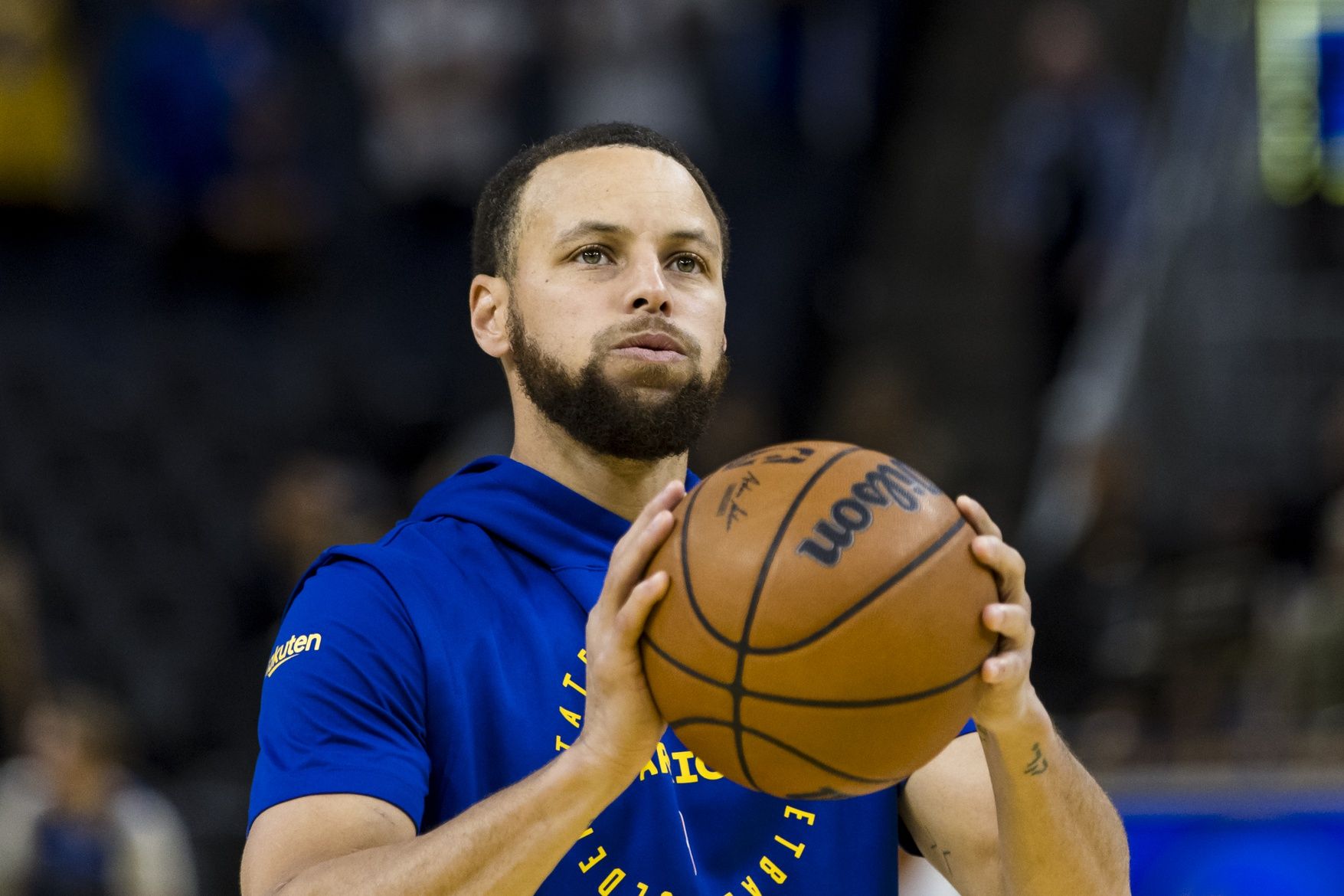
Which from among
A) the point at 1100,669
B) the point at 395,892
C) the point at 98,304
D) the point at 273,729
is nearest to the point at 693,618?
the point at 395,892

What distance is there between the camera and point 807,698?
2.74m

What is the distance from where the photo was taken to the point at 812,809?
3.35 meters

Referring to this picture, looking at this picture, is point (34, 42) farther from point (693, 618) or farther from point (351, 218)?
point (693, 618)

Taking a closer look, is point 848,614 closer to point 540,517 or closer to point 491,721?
point 491,721

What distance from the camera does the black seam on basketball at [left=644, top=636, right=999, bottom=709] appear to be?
274 centimetres

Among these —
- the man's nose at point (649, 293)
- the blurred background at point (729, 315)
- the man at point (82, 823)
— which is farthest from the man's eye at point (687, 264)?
the man at point (82, 823)

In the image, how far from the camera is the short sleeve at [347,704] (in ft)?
9.77

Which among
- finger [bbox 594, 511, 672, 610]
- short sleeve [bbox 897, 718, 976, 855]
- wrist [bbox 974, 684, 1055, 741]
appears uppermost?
finger [bbox 594, 511, 672, 610]

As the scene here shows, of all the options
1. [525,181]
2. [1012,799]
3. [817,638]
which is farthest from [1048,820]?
[525,181]

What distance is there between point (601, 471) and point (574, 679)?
1.62 ft

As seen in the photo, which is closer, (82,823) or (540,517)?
(540,517)

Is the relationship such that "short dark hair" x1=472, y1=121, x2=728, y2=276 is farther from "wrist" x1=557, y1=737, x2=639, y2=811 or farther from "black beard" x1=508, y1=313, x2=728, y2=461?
"wrist" x1=557, y1=737, x2=639, y2=811

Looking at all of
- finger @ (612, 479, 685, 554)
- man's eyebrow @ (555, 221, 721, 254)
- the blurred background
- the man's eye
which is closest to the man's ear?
man's eyebrow @ (555, 221, 721, 254)

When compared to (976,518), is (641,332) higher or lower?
higher
